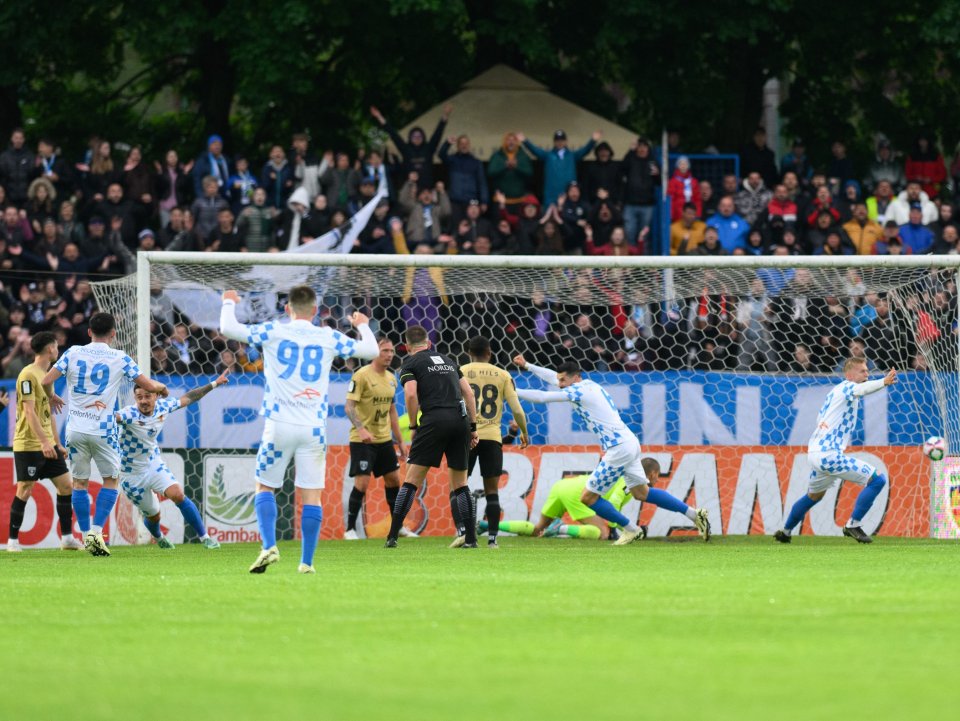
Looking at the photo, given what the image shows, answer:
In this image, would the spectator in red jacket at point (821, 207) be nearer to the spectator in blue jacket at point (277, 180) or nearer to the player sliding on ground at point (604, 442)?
the spectator in blue jacket at point (277, 180)

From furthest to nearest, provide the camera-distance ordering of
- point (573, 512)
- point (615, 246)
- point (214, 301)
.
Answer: point (615, 246)
point (214, 301)
point (573, 512)

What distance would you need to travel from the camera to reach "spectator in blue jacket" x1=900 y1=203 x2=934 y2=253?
72.9 feet

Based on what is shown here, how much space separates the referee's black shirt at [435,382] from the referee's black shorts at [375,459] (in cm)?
234

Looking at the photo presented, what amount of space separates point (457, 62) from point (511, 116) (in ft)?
6.37

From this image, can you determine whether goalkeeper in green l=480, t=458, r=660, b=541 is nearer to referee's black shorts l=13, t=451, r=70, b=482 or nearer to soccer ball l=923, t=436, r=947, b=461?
soccer ball l=923, t=436, r=947, b=461

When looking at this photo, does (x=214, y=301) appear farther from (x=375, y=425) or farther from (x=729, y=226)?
(x=729, y=226)

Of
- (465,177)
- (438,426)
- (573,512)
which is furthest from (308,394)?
(465,177)

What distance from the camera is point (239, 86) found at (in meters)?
24.2

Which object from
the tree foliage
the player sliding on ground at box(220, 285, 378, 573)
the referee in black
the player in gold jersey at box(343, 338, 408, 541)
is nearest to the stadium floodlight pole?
the player in gold jersey at box(343, 338, 408, 541)

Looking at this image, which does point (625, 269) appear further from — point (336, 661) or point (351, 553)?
point (336, 661)

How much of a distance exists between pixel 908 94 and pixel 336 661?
22.0 m

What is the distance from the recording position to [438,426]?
1457 centimetres

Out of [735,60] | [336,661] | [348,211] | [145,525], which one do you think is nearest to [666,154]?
[735,60]

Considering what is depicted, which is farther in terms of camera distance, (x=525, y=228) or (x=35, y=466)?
(x=525, y=228)
